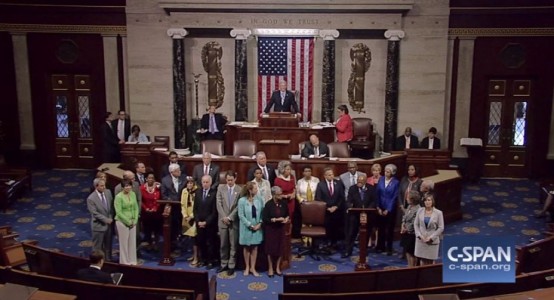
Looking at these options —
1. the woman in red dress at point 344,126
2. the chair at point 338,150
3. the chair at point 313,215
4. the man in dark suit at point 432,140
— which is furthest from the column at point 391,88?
the chair at point 313,215

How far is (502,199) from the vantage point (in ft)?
49.0

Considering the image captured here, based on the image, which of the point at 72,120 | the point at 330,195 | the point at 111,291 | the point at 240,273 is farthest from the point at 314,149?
the point at 72,120

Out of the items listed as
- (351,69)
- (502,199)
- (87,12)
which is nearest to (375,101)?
(351,69)

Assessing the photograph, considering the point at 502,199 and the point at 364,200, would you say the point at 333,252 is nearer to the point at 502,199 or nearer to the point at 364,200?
the point at 364,200

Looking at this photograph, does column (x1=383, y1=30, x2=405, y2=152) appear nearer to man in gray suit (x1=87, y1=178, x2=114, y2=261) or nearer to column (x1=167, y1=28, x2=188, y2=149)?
column (x1=167, y1=28, x2=188, y2=149)

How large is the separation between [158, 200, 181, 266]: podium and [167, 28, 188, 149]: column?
6398mm

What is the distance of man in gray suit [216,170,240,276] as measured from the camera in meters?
10.3

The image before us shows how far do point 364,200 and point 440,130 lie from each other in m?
6.77

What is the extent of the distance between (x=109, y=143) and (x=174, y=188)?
533 centimetres

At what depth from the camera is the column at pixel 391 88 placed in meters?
16.6

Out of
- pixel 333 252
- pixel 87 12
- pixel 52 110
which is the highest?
pixel 87 12

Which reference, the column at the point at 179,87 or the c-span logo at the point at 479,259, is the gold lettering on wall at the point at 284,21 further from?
the c-span logo at the point at 479,259

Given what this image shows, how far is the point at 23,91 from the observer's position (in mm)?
17547

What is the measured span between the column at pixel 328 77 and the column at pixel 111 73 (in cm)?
541
